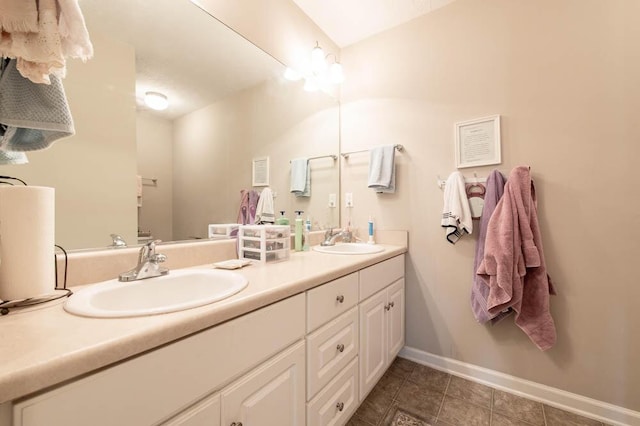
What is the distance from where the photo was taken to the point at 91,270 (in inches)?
33.8

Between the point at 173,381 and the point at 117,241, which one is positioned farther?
the point at 117,241

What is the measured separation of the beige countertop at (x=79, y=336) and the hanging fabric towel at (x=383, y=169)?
1.24 metres

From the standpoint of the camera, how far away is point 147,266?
889mm

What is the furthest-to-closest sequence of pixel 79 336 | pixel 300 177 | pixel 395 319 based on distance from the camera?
pixel 300 177 < pixel 395 319 < pixel 79 336

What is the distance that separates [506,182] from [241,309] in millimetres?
1538

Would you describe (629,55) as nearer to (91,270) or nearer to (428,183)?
(428,183)

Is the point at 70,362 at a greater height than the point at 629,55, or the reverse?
the point at 629,55

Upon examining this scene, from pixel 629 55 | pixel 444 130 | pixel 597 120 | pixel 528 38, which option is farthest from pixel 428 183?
pixel 629 55

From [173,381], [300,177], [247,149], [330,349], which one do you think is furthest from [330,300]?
[300,177]

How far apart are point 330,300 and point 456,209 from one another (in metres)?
1.00

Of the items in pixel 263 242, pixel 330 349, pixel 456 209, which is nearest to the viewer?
pixel 330 349

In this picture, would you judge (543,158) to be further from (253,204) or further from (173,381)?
(173,381)

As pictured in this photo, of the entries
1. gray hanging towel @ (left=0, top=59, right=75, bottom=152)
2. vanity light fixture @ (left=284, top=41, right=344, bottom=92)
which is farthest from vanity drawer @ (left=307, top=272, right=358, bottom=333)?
vanity light fixture @ (left=284, top=41, right=344, bottom=92)

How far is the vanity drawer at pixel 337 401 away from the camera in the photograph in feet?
3.12
